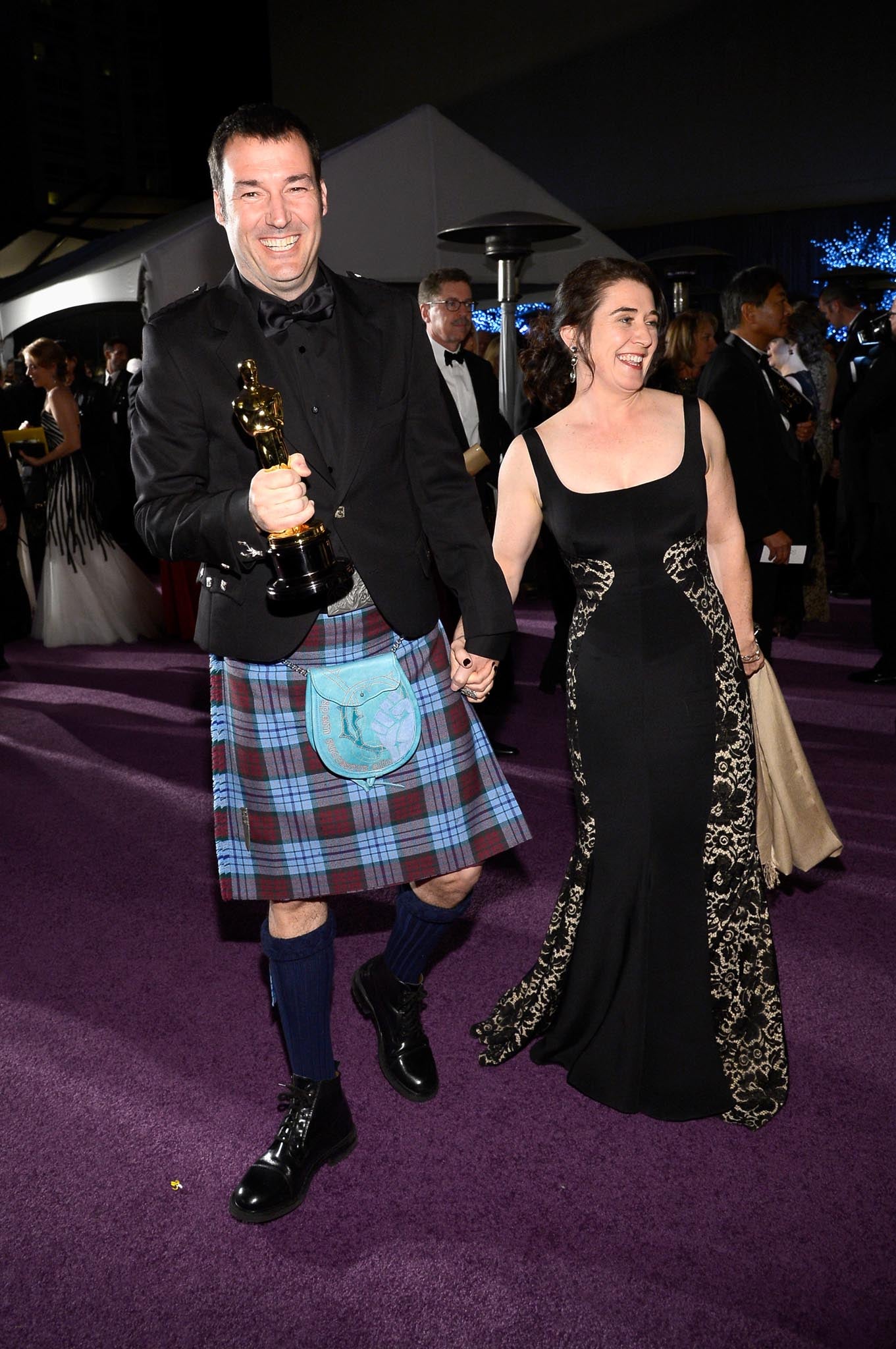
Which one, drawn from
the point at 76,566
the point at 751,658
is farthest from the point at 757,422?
the point at 76,566

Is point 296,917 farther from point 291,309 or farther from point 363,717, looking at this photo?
point 291,309

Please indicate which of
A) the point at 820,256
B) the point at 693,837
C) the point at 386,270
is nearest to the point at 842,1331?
the point at 693,837

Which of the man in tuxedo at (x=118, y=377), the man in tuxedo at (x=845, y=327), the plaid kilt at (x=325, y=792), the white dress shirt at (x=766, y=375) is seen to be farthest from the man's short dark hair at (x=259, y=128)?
the man in tuxedo at (x=118, y=377)

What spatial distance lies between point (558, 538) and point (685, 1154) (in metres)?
1.30

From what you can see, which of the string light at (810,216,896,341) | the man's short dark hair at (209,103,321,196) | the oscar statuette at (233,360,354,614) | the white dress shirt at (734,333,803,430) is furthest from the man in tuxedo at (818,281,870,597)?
the string light at (810,216,896,341)

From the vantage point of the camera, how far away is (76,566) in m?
7.85

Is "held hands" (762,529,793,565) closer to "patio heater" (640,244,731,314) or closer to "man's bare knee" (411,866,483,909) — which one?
"man's bare knee" (411,866,483,909)

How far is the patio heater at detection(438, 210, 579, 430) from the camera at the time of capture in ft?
22.1

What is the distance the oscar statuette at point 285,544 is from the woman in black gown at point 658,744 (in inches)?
34.1

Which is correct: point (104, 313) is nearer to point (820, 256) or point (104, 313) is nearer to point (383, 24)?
point (383, 24)

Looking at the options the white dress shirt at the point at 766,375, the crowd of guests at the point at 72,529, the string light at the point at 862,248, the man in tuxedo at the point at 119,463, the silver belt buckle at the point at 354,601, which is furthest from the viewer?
the string light at the point at 862,248

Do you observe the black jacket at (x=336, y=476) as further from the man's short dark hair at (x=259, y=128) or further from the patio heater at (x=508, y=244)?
the patio heater at (x=508, y=244)

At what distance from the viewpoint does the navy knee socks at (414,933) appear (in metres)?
2.43

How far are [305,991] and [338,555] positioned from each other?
2.77 feet
